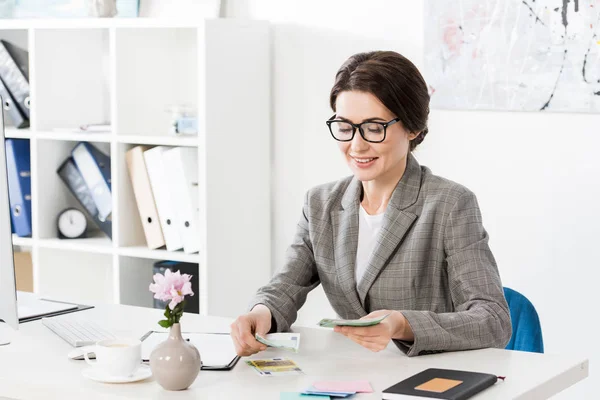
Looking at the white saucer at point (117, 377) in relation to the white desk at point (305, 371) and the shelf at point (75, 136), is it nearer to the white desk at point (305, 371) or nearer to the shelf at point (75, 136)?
the white desk at point (305, 371)

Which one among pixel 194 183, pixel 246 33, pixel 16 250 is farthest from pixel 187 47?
pixel 16 250

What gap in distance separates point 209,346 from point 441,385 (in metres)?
0.57

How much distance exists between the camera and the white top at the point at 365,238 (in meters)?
2.30

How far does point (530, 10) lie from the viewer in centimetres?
296

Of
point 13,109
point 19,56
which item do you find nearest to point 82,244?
point 13,109

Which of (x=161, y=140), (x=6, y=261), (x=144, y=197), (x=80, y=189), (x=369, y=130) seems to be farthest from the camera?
(x=80, y=189)

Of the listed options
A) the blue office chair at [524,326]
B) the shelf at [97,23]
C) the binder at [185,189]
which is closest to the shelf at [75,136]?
the binder at [185,189]

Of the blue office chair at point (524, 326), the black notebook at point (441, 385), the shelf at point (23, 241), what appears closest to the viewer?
the black notebook at point (441, 385)

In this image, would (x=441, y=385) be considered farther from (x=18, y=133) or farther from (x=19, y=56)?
(x=19, y=56)

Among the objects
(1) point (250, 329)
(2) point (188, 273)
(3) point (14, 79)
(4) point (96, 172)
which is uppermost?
(3) point (14, 79)

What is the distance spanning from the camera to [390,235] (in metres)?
2.23

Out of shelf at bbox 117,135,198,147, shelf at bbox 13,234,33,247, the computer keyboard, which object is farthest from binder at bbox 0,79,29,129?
the computer keyboard

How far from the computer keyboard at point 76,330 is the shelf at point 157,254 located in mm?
1026

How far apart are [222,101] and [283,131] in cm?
31
